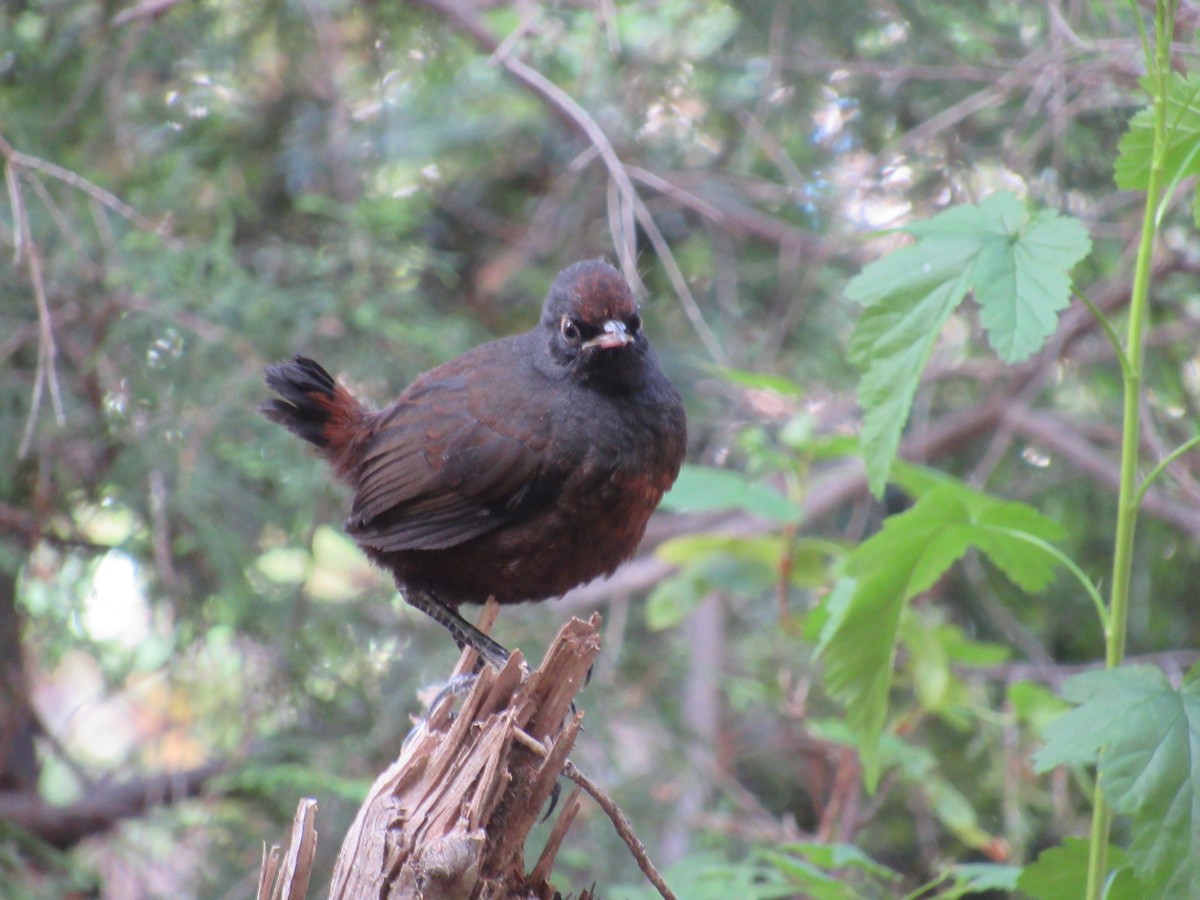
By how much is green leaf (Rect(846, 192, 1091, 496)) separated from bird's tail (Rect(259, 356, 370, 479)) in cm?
169

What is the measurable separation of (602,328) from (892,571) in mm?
1003

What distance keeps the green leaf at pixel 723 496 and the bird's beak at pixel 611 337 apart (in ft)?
1.69

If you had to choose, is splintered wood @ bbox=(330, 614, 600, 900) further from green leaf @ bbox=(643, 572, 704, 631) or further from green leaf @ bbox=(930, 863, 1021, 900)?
green leaf @ bbox=(643, 572, 704, 631)

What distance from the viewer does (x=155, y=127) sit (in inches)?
197

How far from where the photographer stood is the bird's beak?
3.02 metres

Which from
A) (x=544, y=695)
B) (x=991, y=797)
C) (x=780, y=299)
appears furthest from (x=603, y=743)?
(x=544, y=695)

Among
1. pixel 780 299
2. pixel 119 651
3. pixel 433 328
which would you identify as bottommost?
pixel 119 651

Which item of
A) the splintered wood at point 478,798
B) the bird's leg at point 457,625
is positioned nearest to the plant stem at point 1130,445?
the splintered wood at point 478,798

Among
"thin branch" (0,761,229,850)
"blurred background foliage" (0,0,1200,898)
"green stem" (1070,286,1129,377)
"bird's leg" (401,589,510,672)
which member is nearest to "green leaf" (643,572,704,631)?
"blurred background foliage" (0,0,1200,898)

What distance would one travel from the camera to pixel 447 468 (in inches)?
125

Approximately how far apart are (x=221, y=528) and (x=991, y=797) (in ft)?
10.4

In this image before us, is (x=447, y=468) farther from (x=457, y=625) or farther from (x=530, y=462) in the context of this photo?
(x=457, y=625)

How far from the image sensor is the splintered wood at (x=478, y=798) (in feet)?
6.91

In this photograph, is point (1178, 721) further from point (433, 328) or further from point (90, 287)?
point (90, 287)
